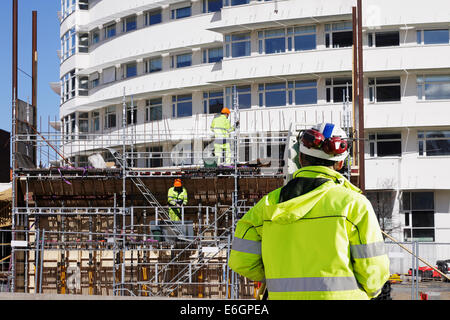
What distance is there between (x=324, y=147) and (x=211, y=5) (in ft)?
109

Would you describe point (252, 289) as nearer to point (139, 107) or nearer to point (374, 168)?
point (374, 168)

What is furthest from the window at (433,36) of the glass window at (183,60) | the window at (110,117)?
the window at (110,117)

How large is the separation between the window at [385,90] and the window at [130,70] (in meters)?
14.9

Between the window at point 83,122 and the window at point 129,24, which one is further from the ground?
the window at point 129,24

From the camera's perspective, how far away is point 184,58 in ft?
119

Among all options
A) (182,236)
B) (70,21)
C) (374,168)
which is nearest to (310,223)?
(182,236)

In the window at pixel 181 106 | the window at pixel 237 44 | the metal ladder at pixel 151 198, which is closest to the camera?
the metal ladder at pixel 151 198

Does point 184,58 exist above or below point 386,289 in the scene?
above

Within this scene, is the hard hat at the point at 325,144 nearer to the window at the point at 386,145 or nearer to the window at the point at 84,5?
the window at the point at 386,145

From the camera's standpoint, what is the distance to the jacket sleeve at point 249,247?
3.54 meters

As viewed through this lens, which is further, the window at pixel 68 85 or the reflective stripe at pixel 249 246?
the window at pixel 68 85

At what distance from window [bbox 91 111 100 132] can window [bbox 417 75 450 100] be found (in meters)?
20.7

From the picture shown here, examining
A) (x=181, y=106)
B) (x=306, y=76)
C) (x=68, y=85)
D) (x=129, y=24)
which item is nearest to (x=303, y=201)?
(x=306, y=76)

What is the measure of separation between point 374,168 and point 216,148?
12.5 metres
